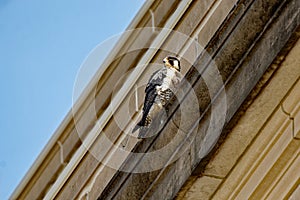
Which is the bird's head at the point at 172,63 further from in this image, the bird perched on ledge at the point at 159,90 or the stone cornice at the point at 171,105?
the stone cornice at the point at 171,105

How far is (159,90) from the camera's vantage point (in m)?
8.37

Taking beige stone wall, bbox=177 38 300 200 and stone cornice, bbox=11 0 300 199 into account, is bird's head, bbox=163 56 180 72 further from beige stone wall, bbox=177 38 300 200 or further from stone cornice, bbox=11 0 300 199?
beige stone wall, bbox=177 38 300 200

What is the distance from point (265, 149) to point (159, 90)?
37.1 inches

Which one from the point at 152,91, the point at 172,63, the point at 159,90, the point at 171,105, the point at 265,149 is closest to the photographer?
the point at 265,149

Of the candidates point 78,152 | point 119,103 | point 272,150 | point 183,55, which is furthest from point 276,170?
point 78,152

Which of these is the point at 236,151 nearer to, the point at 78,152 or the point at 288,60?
the point at 288,60

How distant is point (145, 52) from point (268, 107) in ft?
12.1

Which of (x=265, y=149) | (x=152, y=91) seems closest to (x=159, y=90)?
(x=152, y=91)

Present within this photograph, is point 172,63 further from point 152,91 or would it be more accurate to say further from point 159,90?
point 159,90

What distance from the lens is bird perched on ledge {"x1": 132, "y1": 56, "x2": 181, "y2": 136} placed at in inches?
324

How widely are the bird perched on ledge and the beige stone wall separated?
0.54 m

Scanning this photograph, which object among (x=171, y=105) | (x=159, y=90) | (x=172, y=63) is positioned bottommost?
(x=171, y=105)

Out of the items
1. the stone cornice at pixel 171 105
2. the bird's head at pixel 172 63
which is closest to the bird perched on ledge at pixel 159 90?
the bird's head at pixel 172 63

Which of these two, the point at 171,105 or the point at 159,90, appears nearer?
the point at 171,105
